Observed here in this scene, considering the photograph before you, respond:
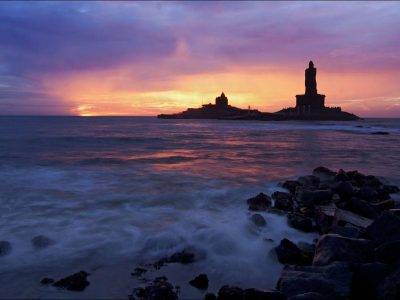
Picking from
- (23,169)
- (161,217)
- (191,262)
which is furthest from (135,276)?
(23,169)

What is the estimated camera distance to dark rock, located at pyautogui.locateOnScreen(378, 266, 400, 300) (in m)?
5.54

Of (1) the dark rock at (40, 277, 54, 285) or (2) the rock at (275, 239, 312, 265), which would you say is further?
(2) the rock at (275, 239, 312, 265)

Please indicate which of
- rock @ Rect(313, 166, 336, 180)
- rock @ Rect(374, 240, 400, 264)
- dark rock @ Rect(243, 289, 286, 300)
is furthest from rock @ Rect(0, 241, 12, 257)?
rock @ Rect(313, 166, 336, 180)

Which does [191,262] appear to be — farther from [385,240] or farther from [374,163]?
[374,163]

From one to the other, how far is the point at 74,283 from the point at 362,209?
7.84 metres

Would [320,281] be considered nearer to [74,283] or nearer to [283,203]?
[74,283]

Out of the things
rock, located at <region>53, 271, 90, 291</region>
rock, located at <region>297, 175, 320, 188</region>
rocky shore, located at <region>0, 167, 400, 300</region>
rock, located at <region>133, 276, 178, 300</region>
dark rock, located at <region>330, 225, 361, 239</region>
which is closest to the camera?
rocky shore, located at <region>0, 167, 400, 300</region>

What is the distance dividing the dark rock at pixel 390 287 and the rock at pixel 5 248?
7181 mm

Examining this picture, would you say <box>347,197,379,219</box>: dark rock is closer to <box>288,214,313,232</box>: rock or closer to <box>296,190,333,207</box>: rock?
<box>296,190,333,207</box>: rock

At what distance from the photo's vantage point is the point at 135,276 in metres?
7.38

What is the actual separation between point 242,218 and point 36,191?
799 cm

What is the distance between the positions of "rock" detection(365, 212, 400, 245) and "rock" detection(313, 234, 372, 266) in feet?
1.09

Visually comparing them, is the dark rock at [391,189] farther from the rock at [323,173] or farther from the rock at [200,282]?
the rock at [200,282]

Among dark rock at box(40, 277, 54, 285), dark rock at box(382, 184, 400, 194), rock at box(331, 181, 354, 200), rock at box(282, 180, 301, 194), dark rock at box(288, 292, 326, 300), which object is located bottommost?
dark rock at box(382, 184, 400, 194)
